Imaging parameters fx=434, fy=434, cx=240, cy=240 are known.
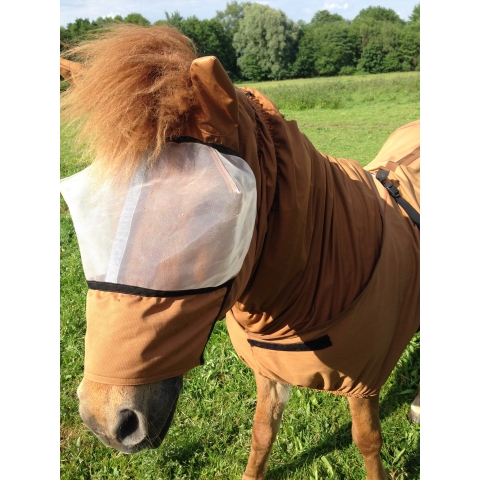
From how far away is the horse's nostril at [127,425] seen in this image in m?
1.24

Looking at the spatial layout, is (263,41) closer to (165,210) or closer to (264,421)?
(264,421)

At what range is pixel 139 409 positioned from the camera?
1.22m

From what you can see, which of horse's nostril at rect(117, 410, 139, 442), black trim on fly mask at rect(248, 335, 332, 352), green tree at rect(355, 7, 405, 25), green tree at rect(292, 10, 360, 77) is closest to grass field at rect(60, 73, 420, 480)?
horse's nostril at rect(117, 410, 139, 442)

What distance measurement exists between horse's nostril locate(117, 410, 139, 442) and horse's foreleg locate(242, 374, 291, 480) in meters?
1.32

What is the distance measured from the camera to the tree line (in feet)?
41.0

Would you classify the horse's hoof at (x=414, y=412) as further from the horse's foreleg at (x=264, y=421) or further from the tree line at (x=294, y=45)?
→ the tree line at (x=294, y=45)

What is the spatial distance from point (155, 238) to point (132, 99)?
15.9 inches

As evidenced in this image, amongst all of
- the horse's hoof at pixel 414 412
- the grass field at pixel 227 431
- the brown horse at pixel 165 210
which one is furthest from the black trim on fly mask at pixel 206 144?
the horse's hoof at pixel 414 412

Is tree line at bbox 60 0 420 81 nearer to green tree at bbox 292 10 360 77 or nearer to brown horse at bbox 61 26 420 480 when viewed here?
green tree at bbox 292 10 360 77

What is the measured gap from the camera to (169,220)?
114 cm

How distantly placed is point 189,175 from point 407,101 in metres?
18.4

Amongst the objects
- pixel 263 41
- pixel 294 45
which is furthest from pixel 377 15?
pixel 294 45

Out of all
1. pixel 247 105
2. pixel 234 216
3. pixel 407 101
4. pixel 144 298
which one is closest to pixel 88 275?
pixel 144 298
